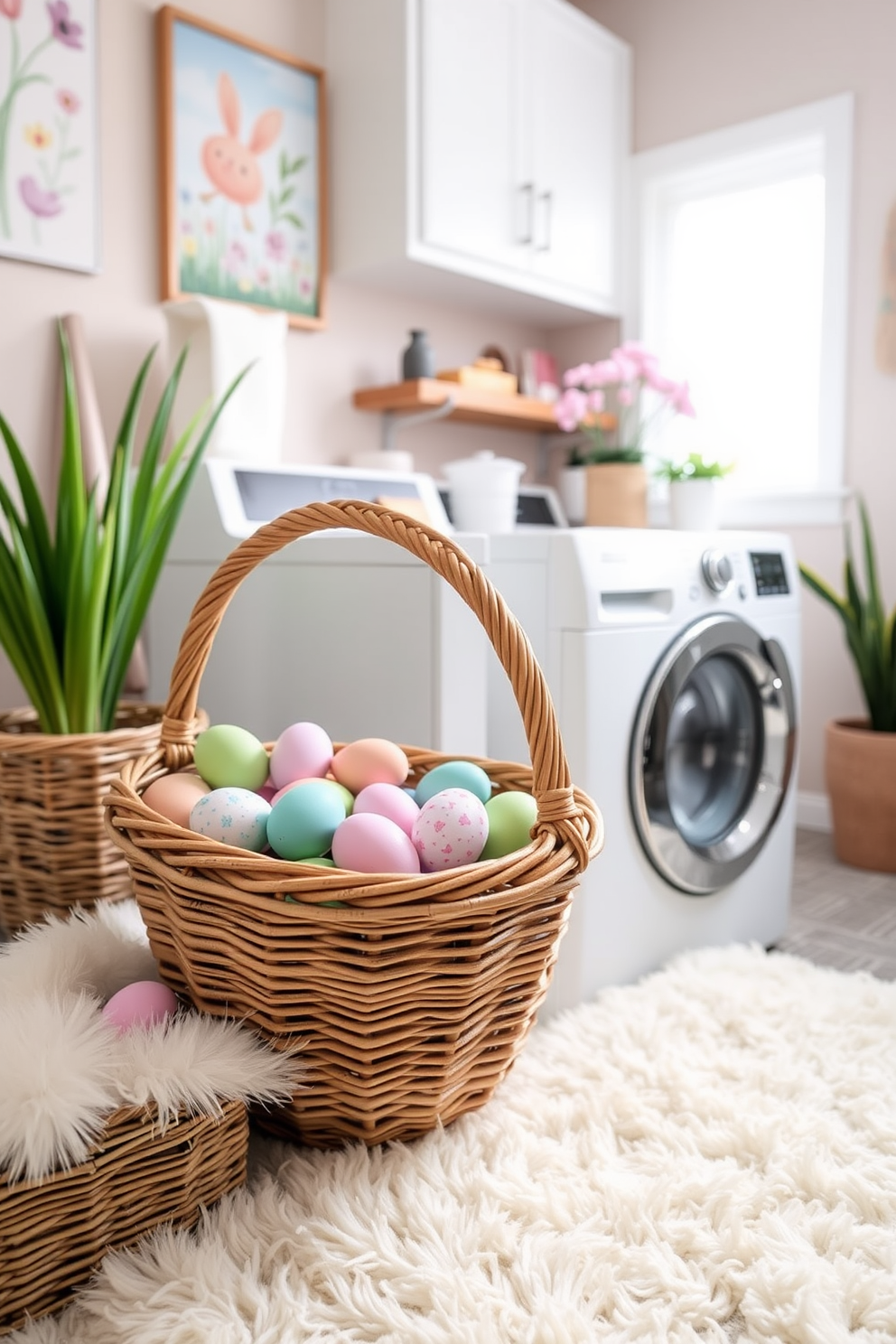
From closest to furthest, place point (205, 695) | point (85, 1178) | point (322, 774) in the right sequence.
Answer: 1. point (85, 1178)
2. point (322, 774)
3. point (205, 695)

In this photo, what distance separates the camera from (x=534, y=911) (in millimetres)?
948

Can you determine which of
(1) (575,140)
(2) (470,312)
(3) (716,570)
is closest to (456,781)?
(3) (716,570)

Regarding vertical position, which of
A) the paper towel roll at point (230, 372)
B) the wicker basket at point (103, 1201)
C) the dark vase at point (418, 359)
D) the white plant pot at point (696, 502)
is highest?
the dark vase at point (418, 359)

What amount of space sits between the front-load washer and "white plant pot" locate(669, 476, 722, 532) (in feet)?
0.72

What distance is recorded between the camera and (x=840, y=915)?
2143 mm

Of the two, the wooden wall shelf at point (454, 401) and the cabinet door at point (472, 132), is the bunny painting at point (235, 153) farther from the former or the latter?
the wooden wall shelf at point (454, 401)

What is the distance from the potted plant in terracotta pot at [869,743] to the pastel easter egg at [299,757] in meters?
1.63

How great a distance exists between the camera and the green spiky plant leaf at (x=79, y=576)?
146 centimetres

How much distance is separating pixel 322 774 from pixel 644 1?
3050mm

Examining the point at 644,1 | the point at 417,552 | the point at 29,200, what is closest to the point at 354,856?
the point at 417,552

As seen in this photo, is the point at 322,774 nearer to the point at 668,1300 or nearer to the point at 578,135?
the point at 668,1300

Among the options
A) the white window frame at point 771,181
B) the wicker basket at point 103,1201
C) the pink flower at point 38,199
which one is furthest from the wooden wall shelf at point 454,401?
the wicker basket at point 103,1201

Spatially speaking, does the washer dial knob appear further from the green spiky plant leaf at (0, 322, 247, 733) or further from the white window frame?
the white window frame

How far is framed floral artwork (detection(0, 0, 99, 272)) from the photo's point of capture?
2.02m
